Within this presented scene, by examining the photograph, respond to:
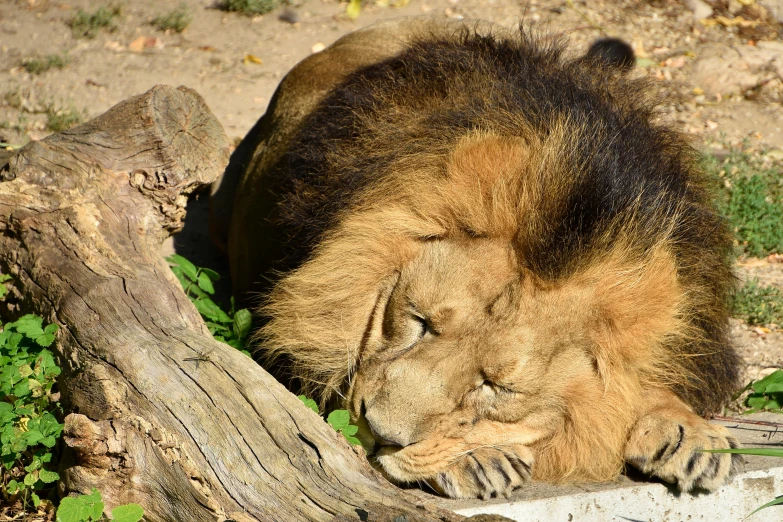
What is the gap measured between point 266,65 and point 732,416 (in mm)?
5022

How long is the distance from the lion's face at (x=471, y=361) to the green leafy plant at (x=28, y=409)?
1.10 meters

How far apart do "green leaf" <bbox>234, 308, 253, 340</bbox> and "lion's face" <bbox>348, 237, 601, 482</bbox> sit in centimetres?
114

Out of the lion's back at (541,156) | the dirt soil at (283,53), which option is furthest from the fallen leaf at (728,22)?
the lion's back at (541,156)

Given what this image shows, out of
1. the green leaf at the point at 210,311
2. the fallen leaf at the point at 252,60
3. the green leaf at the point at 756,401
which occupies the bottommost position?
the green leaf at the point at 756,401

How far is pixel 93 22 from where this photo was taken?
7590 millimetres

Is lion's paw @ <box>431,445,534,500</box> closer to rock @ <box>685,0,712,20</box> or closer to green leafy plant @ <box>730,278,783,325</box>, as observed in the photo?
green leafy plant @ <box>730,278,783,325</box>

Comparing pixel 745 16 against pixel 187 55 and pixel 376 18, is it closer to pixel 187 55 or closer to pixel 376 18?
pixel 376 18

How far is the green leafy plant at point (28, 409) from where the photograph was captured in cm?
291

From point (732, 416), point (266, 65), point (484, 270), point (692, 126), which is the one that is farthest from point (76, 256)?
point (692, 126)

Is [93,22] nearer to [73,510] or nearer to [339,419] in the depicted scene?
[339,419]

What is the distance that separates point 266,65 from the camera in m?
7.50

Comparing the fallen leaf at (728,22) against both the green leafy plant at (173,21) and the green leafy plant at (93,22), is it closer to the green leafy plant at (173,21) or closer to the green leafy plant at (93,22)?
the green leafy plant at (173,21)

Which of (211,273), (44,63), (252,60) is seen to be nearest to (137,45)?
(44,63)

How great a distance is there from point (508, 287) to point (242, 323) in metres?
1.59
